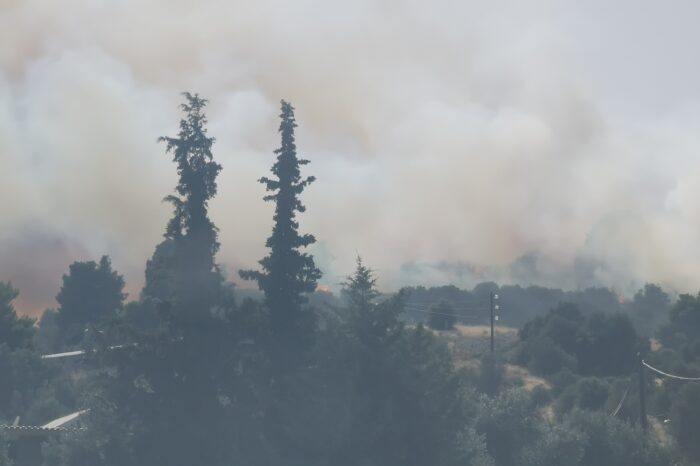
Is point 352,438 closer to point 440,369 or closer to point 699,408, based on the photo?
point 440,369

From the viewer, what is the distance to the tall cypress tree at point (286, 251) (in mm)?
75250

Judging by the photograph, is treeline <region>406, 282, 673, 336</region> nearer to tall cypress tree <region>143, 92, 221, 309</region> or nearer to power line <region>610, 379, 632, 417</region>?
power line <region>610, 379, 632, 417</region>

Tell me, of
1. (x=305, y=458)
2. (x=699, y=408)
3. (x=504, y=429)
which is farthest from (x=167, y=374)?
(x=699, y=408)

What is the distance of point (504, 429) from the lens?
8162 cm

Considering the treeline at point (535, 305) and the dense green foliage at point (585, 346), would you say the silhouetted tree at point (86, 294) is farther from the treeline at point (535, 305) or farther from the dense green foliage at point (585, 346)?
the dense green foliage at point (585, 346)

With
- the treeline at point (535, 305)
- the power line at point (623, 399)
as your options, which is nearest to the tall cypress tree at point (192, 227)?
the power line at point (623, 399)

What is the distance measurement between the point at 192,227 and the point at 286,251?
6384 millimetres

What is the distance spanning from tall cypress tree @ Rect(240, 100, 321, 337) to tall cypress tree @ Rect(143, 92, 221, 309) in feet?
12.3

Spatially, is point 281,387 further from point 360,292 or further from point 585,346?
point 585,346

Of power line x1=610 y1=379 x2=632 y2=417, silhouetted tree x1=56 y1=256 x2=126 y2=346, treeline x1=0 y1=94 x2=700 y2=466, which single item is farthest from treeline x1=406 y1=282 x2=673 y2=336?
treeline x1=0 y1=94 x2=700 y2=466

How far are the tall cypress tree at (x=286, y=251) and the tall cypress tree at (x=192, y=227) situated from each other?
3.74 metres

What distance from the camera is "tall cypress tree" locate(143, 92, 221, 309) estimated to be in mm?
72188

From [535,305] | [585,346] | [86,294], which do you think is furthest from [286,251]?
[535,305]

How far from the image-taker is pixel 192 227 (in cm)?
7344
